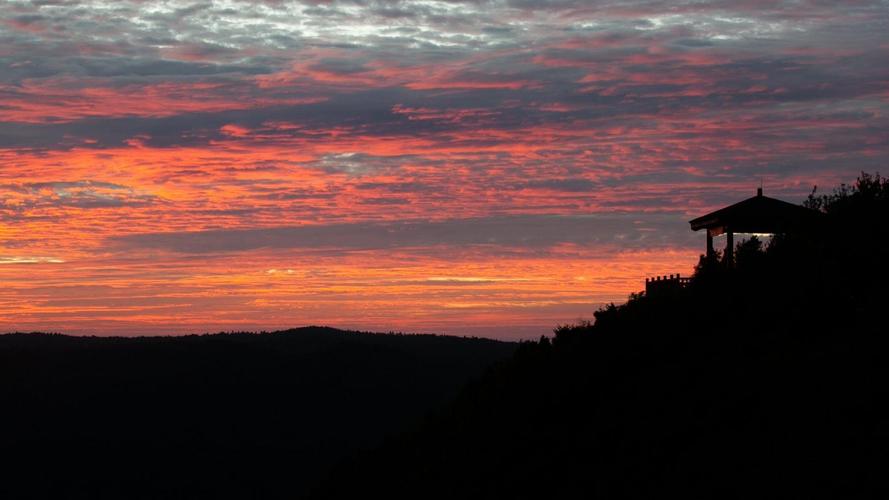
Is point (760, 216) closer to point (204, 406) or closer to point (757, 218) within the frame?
point (757, 218)

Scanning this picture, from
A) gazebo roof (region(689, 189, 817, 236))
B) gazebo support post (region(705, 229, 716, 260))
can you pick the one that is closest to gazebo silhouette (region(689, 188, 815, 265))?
gazebo roof (region(689, 189, 817, 236))

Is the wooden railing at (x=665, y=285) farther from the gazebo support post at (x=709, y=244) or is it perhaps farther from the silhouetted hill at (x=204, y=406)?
the silhouetted hill at (x=204, y=406)

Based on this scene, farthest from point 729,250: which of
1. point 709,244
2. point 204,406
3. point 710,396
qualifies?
point 204,406

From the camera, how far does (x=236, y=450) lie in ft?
444

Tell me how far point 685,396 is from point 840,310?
8595 millimetres

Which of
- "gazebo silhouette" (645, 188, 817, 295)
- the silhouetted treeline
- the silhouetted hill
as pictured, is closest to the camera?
the silhouetted treeline

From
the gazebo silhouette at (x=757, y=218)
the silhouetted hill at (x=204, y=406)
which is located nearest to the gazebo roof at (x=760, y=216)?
the gazebo silhouette at (x=757, y=218)

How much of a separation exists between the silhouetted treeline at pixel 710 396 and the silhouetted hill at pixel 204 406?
86.5m

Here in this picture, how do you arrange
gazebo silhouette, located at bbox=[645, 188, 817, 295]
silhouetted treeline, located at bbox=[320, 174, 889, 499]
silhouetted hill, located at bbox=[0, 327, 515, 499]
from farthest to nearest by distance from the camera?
silhouetted hill, located at bbox=[0, 327, 515, 499] → gazebo silhouette, located at bbox=[645, 188, 817, 295] → silhouetted treeline, located at bbox=[320, 174, 889, 499]

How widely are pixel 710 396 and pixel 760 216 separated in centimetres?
1447

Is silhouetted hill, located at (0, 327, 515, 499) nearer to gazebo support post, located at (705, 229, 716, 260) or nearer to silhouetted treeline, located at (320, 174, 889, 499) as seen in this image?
silhouetted treeline, located at (320, 174, 889, 499)

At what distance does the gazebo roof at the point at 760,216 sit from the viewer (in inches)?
1608

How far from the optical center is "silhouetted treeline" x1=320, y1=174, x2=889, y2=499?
23.9 metres

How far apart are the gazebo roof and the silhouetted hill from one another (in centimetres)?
9071
